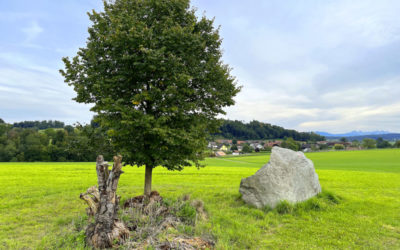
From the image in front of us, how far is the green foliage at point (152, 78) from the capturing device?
8.83 meters

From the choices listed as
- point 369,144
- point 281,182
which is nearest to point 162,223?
point 281,182

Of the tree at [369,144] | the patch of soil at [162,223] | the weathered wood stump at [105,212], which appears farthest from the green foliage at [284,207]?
the tree at [369,144]

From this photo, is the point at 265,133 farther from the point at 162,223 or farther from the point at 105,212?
the point at 105,212

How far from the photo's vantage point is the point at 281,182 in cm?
1078

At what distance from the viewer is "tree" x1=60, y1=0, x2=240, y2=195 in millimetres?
8828

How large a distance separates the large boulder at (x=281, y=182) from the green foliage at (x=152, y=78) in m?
3.40

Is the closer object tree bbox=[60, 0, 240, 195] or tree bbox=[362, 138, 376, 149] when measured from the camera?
tree bbox=[60, 0, 240, 195]

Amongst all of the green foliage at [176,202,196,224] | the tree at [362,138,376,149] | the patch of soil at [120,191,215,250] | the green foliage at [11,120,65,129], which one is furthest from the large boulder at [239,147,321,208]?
the green foliage at [11,120,65,129]

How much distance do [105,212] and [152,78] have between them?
5.83 meters

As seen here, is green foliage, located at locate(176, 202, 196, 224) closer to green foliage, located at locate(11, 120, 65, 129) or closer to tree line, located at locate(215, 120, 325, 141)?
tree line, located at locate(215, 120, 325, 141)

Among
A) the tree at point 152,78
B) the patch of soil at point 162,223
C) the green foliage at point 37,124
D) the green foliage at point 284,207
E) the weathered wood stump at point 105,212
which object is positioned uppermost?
the green foliage at point 37,124

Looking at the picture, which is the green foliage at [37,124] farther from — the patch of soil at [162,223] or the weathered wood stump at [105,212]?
the weathered wood stump at [105,212]

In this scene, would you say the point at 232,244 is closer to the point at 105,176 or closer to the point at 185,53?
the point at 105,176

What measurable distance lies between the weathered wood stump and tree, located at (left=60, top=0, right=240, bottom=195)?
2.12m
